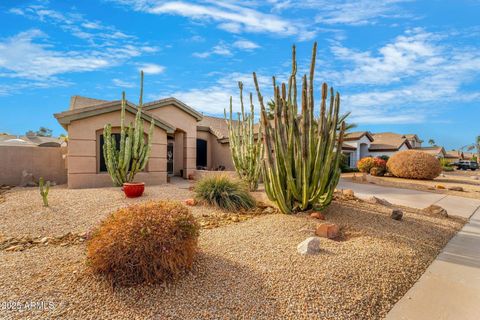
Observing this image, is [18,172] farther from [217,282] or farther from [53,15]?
[217,282]

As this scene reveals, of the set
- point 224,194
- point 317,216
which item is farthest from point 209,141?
point 317,216

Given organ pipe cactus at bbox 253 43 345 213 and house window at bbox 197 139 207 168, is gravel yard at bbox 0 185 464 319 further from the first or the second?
house window at bbox 197 139 207 168

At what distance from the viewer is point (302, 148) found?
5.55m

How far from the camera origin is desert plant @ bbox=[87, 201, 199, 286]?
2.95 meters

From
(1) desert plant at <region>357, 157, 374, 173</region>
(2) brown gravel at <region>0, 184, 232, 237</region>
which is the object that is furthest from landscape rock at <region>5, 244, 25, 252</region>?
(1) desert plant at <region>357, 157, 374, 173</region>

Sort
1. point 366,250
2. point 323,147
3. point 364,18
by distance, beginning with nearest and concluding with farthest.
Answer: point 366,250 < point 323,147 < point 364,18

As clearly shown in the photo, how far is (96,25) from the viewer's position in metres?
8.20

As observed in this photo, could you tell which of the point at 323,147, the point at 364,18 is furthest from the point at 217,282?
the point at 364,18

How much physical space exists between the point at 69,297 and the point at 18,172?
12383 mm

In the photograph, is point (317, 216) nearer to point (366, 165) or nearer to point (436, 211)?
point (436, 211)

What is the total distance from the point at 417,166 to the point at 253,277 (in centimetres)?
1771

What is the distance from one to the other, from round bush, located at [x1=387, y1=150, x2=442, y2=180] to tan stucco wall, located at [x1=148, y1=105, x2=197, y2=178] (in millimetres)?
13436

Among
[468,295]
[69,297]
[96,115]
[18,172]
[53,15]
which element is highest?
[53,15]

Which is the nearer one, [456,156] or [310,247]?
[310,247]
